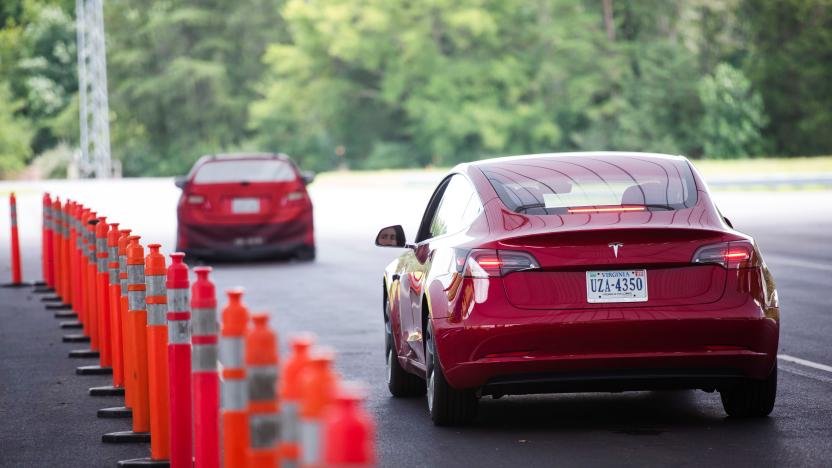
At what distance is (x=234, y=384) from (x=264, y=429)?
2.70 feet

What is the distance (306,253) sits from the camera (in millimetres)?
22984

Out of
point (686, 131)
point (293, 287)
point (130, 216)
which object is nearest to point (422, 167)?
point (686, 131)

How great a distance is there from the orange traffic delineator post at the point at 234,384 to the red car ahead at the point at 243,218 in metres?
17.3

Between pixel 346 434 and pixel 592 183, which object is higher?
pixel 592 183

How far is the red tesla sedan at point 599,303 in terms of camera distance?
8.07m

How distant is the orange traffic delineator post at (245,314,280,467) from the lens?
438 centimetres

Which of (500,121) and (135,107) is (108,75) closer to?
(135,107)

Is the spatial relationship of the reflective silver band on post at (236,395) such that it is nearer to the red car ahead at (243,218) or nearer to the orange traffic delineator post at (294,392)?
the orange traffic delineator post at (294,392)

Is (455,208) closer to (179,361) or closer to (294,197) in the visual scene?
(179,361)

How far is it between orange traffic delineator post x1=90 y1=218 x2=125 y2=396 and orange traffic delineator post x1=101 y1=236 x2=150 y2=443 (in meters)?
0.94

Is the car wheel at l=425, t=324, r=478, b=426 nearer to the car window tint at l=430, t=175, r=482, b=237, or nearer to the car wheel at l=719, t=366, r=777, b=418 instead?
the car window tint at l=430, t=175, r=482, b=237

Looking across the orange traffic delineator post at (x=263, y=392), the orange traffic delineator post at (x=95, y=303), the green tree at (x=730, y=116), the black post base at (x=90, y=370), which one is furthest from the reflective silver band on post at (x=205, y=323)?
the green tree at (x=730, y=116)

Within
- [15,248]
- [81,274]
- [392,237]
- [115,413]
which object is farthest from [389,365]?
[15,248]

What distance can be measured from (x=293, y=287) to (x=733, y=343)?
1070 cm
